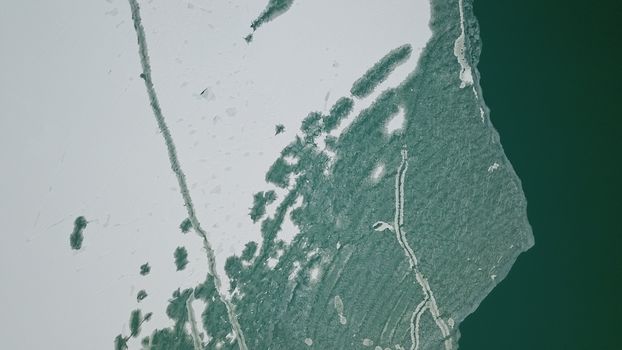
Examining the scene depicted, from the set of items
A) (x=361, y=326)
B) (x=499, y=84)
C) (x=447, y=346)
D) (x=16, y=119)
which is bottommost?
(x=447, y=346)

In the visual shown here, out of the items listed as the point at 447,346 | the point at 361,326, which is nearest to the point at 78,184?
the point at 361,326

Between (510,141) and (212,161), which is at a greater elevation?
(212,161)

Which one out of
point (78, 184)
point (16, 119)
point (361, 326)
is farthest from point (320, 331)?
point (16, 119)

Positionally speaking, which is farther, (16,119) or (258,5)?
(258,5)

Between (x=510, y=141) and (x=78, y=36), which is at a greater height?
(x=78, y=36)

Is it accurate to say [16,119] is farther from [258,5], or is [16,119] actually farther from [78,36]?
[258,5]

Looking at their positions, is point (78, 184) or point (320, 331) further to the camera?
point (320, 331)

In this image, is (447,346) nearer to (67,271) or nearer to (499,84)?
(499,84)

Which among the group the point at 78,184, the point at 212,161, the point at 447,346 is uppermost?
the point at 78,184
